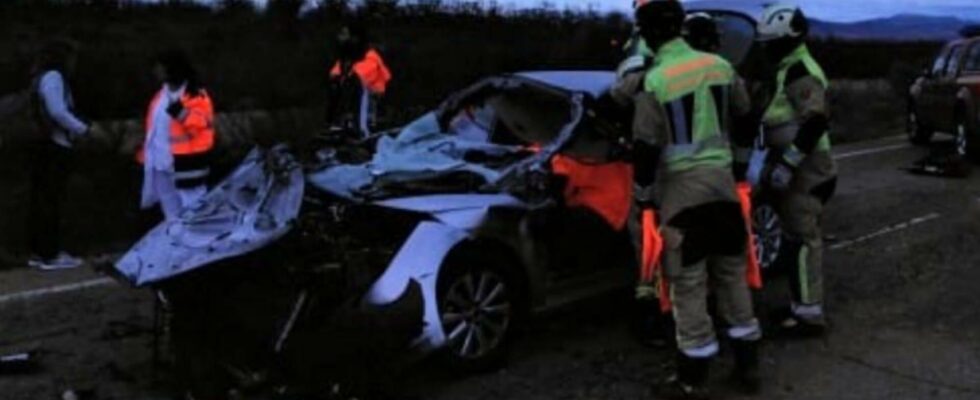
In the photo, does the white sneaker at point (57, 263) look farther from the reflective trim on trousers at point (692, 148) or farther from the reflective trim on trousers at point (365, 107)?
the reflective trim on trousers at point (692, 148)

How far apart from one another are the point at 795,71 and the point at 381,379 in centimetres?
285

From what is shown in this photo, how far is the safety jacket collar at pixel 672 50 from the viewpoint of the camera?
5848mm

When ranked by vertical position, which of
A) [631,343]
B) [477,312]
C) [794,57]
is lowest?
[631,343]

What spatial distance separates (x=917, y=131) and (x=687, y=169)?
13777 mm

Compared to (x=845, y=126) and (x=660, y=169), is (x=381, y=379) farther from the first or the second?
(x=845, y=126)

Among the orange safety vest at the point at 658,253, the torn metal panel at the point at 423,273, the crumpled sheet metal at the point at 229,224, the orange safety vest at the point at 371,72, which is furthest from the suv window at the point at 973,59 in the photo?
the crumpled sheet metal at the point at 229,224

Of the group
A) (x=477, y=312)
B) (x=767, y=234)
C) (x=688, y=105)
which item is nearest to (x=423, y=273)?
(x=477, y=312)

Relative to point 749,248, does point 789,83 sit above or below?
above

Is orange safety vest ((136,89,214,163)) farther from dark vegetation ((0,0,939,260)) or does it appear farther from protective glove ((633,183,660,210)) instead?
protective glove ((633,183,660,210))

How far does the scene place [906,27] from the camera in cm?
1786

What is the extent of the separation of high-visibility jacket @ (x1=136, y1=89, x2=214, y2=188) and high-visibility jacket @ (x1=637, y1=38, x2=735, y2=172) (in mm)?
4086

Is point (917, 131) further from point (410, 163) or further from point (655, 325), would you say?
point (410, 163)

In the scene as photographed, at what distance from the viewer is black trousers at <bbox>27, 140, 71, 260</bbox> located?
959 centimetres

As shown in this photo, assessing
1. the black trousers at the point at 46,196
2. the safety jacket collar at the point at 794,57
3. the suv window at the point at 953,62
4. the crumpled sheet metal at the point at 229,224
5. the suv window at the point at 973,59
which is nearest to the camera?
the crumpled sheet metal at the point at 229,224
